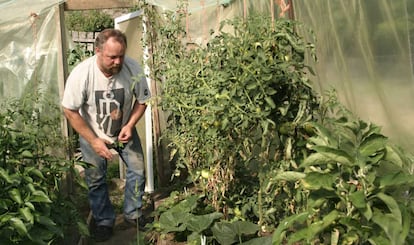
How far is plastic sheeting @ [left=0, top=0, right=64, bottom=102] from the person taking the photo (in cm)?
650

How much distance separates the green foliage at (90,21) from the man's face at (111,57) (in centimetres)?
964

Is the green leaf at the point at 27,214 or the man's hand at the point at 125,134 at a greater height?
the man's hand at the point at 125,134

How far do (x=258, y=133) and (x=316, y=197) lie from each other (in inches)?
49.4

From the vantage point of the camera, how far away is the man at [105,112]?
214 inches

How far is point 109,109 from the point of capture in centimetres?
562

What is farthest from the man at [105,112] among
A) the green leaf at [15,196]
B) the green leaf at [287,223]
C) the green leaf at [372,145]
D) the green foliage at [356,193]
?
the green leaf at [372,145]

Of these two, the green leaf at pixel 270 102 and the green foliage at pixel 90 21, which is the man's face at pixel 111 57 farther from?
the green foliage at pixel 90 21

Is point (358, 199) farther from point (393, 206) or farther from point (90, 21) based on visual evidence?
point (90, 21)

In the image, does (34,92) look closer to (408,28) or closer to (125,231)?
(125,231)

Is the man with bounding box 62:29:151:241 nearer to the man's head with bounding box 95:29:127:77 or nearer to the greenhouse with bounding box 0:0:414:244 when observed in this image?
the man's head with bounding box 95:29:127:77

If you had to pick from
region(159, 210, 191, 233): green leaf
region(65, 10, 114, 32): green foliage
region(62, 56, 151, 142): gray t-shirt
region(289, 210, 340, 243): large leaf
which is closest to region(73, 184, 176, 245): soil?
region(159, 210, 191, 233): green leaf

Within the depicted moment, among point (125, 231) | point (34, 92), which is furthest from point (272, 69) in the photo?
point (34, 92)

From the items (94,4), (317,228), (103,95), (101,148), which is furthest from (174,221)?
(94,4)

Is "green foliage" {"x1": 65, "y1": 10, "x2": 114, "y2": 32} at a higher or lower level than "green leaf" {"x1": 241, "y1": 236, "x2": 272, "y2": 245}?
higher
